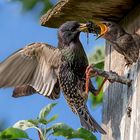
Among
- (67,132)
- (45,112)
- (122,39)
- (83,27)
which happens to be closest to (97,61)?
(83,27)

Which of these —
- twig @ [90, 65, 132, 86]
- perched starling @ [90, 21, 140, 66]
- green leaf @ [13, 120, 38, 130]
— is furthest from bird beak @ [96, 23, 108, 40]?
green leaf @ [13, 120, 38, 130]

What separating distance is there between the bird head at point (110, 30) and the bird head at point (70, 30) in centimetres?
8

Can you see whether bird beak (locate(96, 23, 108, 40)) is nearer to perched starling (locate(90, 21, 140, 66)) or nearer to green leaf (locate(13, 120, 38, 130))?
perched starling (locate(90, 21, 140, 66))

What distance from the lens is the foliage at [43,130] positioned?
2295mm

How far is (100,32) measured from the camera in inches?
125

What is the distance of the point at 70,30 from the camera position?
3.08 m

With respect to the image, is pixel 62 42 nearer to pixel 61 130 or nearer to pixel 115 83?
pixel 115 83

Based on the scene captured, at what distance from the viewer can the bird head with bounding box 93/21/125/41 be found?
294cm

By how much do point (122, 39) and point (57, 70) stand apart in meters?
0.44

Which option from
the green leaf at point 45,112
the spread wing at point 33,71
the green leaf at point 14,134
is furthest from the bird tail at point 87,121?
the green leaf at point 14,134

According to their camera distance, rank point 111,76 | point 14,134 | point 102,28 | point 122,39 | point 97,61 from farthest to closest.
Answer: point 97,61 < point 102,28 < point 122,39 < point 111,76 < point 14,134

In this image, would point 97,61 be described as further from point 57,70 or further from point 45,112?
point 45,112

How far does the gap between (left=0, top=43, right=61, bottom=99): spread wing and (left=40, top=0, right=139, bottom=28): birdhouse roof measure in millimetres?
177

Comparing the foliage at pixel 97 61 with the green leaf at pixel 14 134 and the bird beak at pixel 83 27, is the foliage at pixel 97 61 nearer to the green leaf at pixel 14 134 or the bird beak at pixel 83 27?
the bird beak at pixel 83 27
